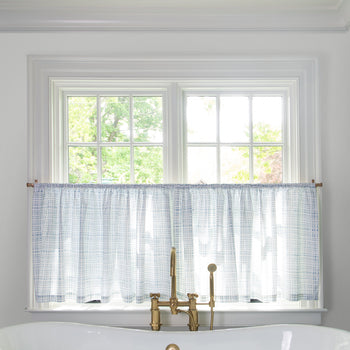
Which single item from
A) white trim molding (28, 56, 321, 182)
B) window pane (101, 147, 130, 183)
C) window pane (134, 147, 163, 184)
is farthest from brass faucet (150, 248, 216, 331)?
white trim molding (28, 56, 321, 182)

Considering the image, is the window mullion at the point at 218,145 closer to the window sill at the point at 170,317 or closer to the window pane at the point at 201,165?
the window pane at the point at 201,165

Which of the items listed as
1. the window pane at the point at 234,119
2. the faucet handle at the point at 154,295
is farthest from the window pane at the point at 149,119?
Answer: the faucet handle at the point at 154,295

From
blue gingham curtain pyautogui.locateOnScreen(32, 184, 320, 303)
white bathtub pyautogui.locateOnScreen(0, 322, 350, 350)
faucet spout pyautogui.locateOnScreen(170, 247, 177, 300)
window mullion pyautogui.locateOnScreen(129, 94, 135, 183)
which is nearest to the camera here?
white bathtub pyautogui.locateOnScreen(0, 322, 350, 350)

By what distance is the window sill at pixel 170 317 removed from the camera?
1973mm

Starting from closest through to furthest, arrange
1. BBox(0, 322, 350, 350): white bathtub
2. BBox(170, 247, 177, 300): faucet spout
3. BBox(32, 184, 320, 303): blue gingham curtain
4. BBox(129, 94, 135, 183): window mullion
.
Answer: BBox(0, 322, 350, 350): white bathtub < BBox(170, 247, 177, 300): faucet spout < BBox(32, 184, 320, 303): blue gingham curtain < BBox(129, 94, 135, 183): window mullion

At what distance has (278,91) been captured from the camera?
85.0 inches

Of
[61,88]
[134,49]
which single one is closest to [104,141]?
[61,88]

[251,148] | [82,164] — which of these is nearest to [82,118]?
[82,164]

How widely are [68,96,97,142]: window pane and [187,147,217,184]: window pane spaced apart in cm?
65

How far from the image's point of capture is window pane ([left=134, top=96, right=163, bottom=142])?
7.04 feet

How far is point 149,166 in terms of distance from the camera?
7.04ft

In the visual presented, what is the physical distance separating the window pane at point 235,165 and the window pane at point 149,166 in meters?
0.41

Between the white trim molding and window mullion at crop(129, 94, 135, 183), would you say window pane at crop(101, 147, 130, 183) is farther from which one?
the white trim molding

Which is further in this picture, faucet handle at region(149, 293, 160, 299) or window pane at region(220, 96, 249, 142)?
window pane at region(220, 96, 249, 142)
